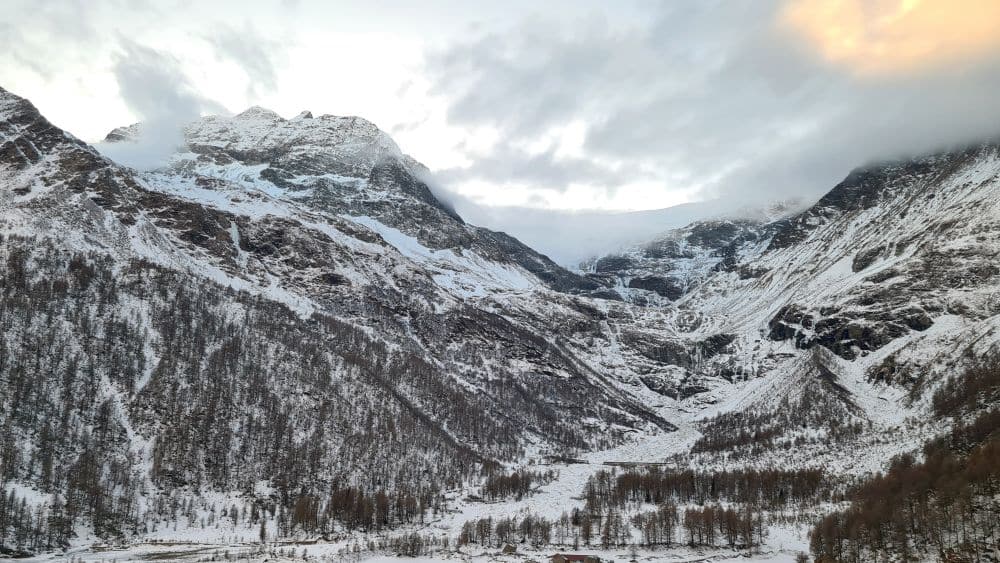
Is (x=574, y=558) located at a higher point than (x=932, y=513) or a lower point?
lower

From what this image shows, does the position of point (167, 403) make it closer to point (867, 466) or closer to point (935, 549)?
point (935, 549)

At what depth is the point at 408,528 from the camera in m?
165

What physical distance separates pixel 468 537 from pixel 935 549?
8604cm

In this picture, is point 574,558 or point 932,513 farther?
point 574,558

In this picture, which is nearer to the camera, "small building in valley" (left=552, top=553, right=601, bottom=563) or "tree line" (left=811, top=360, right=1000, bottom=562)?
"tree line" (left=811, top=360, right=1000, bottom=562)

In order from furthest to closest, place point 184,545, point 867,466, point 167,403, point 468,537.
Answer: point 867,466, point 167,403, point 468,537, point 184,545

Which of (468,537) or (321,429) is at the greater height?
(321,429)

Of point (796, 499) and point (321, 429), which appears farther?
point (321, 429)

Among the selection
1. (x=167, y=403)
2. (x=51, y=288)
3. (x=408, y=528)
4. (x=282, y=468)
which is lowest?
(x=408, y=528)

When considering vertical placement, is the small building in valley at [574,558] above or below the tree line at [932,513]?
below

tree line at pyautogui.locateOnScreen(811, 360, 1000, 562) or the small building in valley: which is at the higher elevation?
tree line at pyautogui.locateOnScreen(811, 360, 1000, 562)

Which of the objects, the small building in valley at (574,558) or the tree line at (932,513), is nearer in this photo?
the tree line at (932,513)

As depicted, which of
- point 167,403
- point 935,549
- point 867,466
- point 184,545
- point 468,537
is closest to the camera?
point 935,549

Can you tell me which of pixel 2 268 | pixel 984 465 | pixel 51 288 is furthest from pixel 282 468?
pixel 984 465
